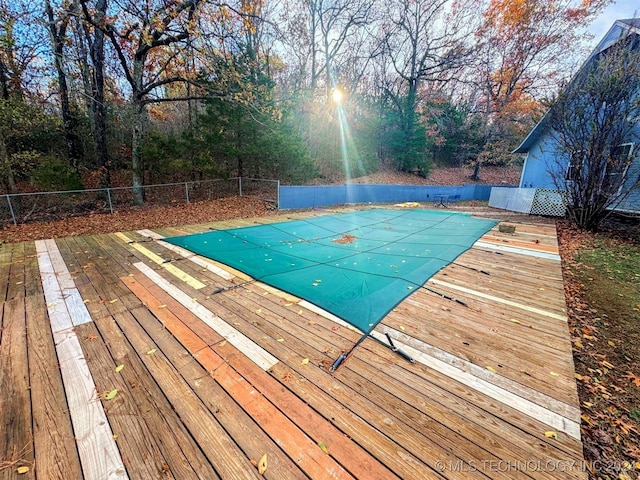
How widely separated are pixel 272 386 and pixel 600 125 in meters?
9.31

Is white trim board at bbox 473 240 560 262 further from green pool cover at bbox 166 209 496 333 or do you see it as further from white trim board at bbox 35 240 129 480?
white trim board at bbox 35 240 129 480

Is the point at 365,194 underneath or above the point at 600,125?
underneath

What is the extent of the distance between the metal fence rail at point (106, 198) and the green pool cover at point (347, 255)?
4009 mm

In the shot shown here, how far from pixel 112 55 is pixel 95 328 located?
1400 centimetres

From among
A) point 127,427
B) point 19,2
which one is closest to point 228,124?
point 19,2

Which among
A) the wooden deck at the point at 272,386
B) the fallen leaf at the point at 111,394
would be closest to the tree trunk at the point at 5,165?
the wooden deck at the point at 272,386

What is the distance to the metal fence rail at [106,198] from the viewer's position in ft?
21.2

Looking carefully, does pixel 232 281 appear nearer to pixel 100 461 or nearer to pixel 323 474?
pixel 100 461

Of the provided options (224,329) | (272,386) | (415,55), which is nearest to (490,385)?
(272,386)

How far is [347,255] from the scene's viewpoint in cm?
439

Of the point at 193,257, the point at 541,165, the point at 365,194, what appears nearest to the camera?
the point at 193,257

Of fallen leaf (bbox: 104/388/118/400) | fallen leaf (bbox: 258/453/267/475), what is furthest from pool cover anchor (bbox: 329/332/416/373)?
fallen leaf (bbox: 104/388/118/400)

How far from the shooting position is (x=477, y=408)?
1631mm

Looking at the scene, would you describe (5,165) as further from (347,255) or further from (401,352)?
(401,352)
